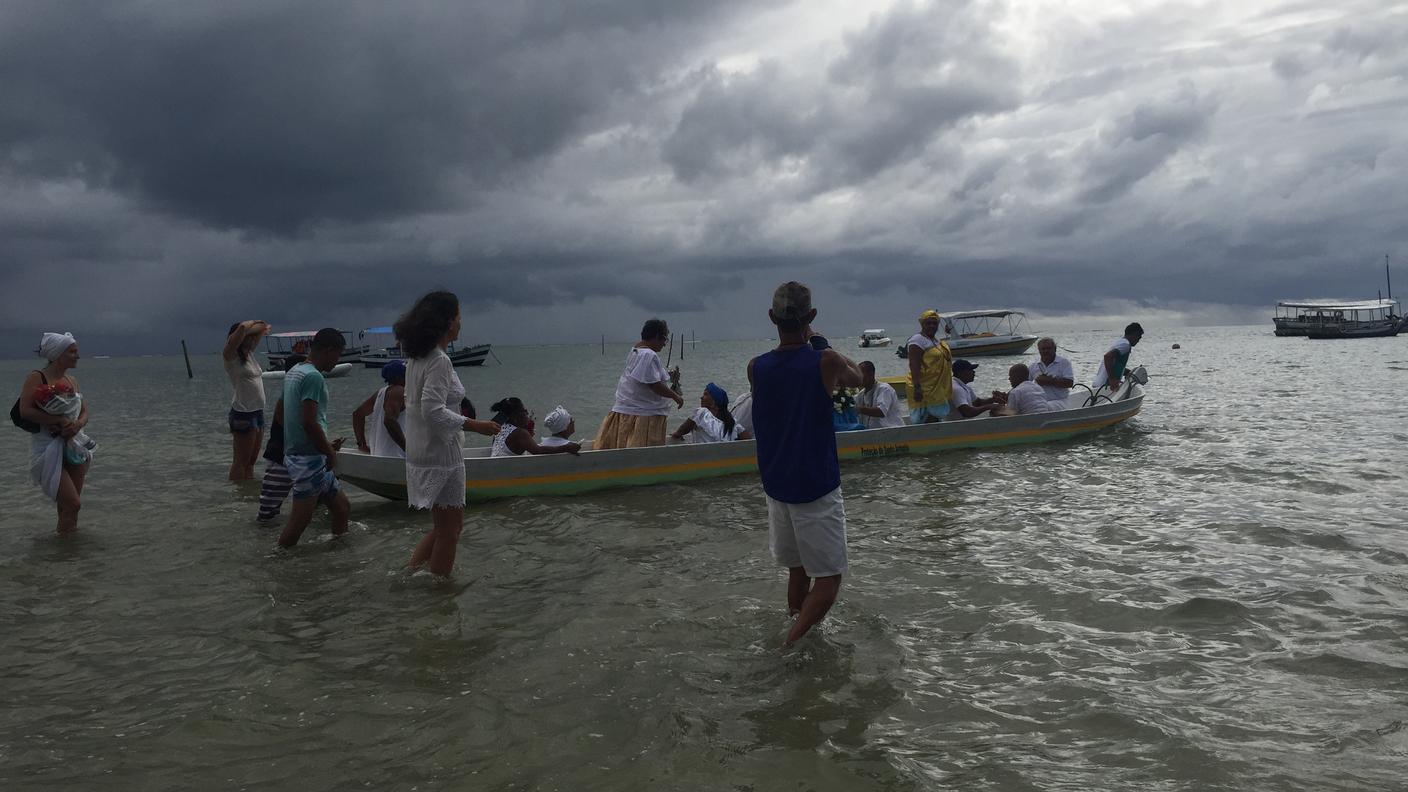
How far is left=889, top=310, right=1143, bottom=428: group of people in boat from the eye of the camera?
1231 centimetres

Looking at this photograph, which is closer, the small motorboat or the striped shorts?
the striped shorts

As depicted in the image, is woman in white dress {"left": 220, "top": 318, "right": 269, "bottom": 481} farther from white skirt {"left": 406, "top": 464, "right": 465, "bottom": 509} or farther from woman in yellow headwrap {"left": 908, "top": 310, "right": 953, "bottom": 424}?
woman in yellow headwrap {"left": 908, "top": 310, "right": 953, "bottom": 424}

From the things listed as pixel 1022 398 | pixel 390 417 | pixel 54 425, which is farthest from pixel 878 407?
pixel 54 425

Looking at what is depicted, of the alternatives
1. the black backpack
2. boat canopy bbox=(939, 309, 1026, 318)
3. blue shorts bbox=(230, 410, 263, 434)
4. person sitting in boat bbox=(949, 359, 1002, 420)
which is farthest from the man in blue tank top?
boat canopy bbox=(939, 309, 1026, 318)

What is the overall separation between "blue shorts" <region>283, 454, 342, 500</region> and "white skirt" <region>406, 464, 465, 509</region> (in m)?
1.90

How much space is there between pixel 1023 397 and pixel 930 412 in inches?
83.3

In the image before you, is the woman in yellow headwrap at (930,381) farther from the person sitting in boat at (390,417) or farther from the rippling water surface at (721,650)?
the person sitting in boat at (390,417)

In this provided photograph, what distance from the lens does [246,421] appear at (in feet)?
36.7

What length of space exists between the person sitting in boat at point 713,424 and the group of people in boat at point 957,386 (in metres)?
1.95

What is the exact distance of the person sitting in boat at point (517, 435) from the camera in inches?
387

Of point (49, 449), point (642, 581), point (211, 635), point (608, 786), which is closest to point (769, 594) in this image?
point (642, 581)

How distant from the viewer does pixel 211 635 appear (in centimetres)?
542

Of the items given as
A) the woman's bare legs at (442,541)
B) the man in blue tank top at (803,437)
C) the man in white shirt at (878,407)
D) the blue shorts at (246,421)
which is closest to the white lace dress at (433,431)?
the woman's bare legs at (442,541)

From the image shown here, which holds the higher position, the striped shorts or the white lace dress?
the white lace dress
